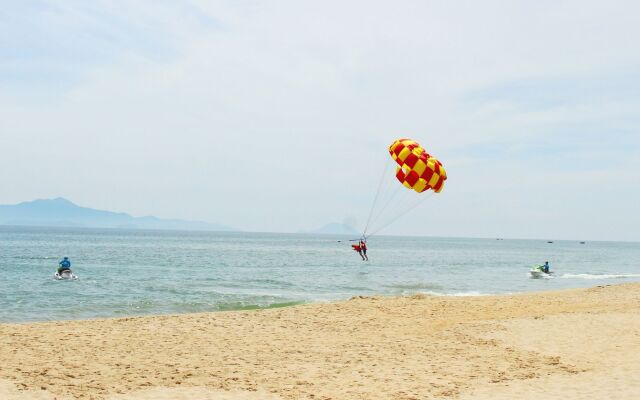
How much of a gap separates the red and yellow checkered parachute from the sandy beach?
16.4ft

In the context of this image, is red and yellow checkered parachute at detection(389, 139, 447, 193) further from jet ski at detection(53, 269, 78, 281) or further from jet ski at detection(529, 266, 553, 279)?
jet ski at detection(529, 266, 553, 279)

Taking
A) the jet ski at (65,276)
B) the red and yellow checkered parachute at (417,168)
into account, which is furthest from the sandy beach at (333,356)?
the jet ski at (65,276)

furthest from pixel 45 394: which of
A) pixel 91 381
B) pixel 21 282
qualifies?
pixel 21 282

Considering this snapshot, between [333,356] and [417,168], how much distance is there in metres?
10.4

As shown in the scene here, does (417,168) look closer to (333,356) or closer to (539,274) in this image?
(333,356)

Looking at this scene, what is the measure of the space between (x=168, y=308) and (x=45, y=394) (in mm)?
15496

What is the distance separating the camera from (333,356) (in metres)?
12.9

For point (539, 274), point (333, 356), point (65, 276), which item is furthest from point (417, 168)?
point (539, 274)

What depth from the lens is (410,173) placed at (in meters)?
21.9

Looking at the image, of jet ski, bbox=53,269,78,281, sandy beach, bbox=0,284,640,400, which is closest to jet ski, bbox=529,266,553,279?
sandy beach, bbox=0,284,640,400

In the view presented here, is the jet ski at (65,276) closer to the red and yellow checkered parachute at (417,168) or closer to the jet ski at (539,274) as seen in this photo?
the red and yellow checkered parachute at (417,168)

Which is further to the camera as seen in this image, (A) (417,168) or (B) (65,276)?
(B) (65,276)

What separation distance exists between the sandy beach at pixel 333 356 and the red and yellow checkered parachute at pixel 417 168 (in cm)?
501

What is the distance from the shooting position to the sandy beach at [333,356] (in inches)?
397
